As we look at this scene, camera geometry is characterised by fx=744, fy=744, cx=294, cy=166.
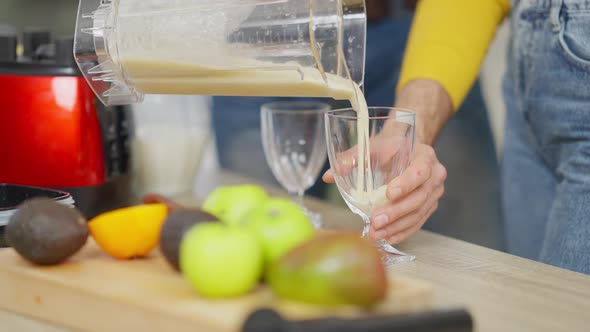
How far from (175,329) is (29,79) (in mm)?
588

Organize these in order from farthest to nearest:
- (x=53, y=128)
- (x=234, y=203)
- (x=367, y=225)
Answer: (x=53, y=128) → (x=367, y=225) → (x=234, y=203)

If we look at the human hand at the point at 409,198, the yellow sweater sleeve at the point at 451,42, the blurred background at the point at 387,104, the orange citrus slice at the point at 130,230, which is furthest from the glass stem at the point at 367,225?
the blurred background at the point at 387,104

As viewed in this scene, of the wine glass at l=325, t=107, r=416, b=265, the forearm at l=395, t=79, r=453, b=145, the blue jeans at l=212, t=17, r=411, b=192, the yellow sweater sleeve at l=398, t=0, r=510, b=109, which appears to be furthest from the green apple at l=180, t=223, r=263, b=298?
the blue jeans at l=212, t=17, r=411, b=192

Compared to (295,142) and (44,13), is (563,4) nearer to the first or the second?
(295,142)

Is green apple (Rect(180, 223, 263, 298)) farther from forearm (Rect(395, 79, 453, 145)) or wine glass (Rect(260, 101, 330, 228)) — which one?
forearm (Rect(395, 79, 453, 145))

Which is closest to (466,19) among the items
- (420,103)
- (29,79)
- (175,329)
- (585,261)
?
(420,103)

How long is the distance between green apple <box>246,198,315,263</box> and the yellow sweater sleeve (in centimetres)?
63

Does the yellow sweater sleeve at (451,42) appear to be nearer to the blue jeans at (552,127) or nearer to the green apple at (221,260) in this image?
the blue jeans at (552,127)

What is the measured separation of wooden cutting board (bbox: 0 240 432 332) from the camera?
60 cm

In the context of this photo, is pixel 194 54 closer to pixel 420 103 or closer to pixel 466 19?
pixel 420 103

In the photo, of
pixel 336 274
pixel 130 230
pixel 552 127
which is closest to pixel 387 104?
pixel 552 127

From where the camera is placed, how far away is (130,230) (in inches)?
29.5

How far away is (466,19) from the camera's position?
50.8 inches

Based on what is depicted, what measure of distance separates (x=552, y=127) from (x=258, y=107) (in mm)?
715
